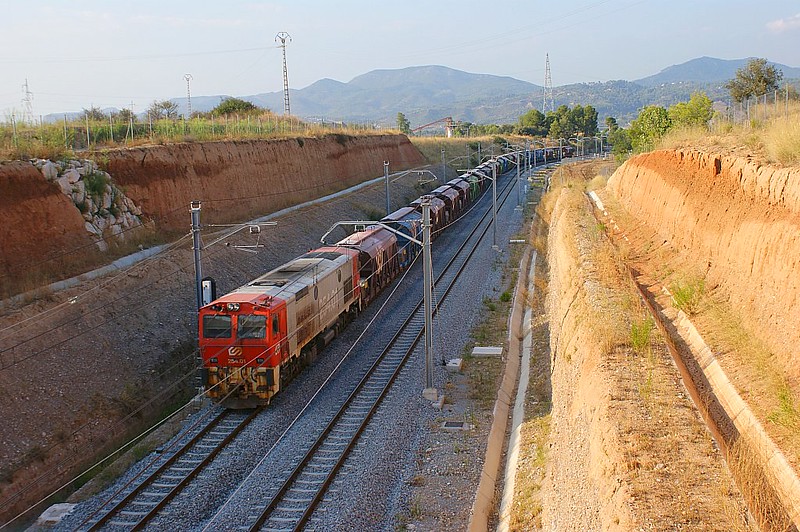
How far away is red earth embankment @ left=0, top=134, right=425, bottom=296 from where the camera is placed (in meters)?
25.3

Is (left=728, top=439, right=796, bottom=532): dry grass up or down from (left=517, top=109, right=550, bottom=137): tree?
down

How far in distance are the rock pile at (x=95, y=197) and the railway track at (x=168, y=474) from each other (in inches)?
452

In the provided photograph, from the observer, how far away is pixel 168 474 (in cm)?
1723

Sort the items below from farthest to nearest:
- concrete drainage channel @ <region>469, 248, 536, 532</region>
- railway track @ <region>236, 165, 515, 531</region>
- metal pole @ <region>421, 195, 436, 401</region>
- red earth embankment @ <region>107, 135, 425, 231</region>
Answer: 1. red earth embankment @ <region>107, 135, 425, 231</region>
2. metal pole @ <region>421, 195, 436, 401</region>
3. concrete drainage channel @ <region>469, 248, 536, 532</region>
4. railway track @ <region>236, 165, 515, 531</region>

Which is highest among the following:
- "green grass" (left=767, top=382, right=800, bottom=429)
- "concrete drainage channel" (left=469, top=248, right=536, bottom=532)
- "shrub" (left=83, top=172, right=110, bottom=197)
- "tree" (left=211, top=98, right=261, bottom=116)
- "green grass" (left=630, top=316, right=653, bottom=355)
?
"tree" (left=211, top=98, right=261, bottom=116)

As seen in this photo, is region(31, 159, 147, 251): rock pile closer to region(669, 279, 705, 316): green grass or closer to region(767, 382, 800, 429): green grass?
region(669, 279, 705, 316): green grass

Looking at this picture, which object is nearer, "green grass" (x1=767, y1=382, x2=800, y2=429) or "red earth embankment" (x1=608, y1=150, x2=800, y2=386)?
"green grass" (x1=767, y1=382, x2=800, y2=429)

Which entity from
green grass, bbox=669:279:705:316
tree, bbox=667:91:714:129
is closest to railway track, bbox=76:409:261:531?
green grass, bbox=669:279:705:316

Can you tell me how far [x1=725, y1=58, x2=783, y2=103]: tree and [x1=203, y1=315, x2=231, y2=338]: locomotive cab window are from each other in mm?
66896

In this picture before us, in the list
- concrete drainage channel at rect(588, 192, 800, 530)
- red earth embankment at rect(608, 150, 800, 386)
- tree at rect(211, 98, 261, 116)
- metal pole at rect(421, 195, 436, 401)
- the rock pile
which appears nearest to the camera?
concrete drainage channel at rect(588, 192, 800, 530)

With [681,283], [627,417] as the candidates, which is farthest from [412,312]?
[627,417]

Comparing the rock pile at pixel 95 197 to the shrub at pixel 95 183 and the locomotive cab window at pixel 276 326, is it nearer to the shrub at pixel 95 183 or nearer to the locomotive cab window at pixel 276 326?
the shrub at pixel 95 183

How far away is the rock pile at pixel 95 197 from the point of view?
91.9ft

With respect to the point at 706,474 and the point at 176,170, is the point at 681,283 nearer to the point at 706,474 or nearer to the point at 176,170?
the point at 706,474
